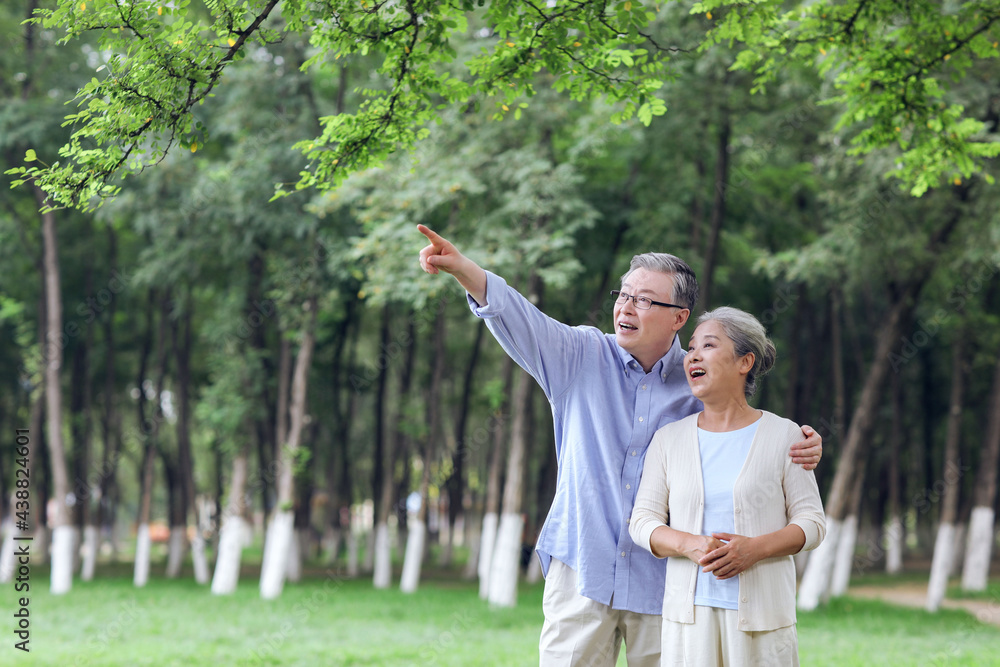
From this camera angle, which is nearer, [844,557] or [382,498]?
[844,557]

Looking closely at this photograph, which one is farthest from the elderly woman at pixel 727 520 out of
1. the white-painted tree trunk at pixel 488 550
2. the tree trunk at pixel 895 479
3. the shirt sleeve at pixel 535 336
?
the tree trunk at pixel 895 479

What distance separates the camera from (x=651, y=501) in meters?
2.98

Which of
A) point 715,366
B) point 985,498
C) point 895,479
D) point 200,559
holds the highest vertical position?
point 715,366

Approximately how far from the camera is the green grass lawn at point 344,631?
30.4 feet

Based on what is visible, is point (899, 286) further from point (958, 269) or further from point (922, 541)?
point (922, 541)

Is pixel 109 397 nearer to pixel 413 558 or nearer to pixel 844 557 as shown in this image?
pixel 413 558

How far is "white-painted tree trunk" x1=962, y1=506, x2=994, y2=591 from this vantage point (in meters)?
15.2

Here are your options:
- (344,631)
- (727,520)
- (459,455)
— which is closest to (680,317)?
(727,520)

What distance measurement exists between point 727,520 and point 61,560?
16.3 m

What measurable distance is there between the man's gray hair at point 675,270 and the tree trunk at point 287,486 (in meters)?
13.8

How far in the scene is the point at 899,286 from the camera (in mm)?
14438

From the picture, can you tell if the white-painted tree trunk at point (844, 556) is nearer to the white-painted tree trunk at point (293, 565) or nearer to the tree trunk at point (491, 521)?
the tree trunk at point (491, 521)

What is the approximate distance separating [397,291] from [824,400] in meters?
14.7

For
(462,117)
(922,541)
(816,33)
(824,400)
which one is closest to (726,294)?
(824,400)
